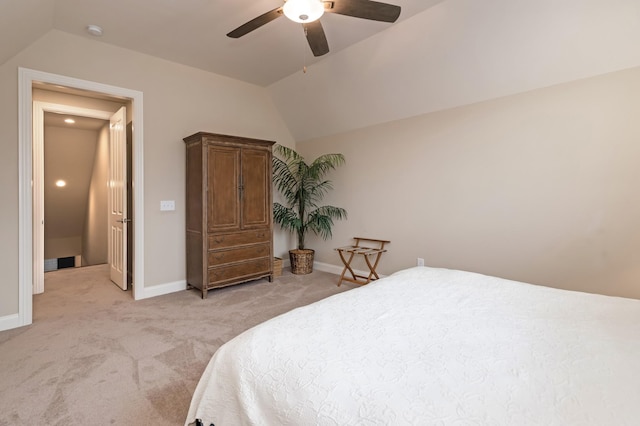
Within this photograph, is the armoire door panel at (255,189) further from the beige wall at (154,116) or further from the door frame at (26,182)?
the door frame at (26,182)

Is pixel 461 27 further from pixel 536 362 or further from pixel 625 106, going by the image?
pixel 536 362

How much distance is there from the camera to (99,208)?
5.77m

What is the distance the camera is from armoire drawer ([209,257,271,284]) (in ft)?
11.8

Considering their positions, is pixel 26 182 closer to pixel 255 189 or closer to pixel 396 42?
pixel 255 189

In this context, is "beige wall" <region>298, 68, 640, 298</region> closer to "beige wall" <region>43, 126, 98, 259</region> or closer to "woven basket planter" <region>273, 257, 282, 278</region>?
"woven basket planter" <region>273, 257, 282, 278</region>

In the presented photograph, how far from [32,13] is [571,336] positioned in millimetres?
4071

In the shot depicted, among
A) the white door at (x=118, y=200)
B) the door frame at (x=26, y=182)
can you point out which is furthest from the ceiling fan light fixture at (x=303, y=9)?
the white door at (x=118, y=200)

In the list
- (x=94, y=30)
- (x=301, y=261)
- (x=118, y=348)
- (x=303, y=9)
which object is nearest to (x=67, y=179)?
(x=94, y=30)

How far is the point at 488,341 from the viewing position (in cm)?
112

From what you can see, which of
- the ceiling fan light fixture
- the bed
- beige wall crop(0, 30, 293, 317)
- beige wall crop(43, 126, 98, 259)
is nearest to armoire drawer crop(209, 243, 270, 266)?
beige wall crop(0, 30, 293, 317)

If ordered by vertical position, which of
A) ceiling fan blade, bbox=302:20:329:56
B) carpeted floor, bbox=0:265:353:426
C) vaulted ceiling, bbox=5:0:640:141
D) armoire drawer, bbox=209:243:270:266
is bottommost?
carpeted floor, bbox=0:265:353:426

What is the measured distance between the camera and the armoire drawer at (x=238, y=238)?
3570 mm

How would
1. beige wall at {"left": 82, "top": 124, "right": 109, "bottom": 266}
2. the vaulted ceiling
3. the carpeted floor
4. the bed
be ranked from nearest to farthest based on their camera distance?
the bed, the carpeted floor, the vaulted ceiling, beige wall at {"left": 82, "top": 124, "right": 109, "bottom": 266}

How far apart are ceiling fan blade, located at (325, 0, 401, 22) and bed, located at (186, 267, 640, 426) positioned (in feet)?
5.79
